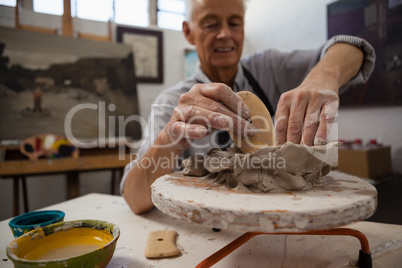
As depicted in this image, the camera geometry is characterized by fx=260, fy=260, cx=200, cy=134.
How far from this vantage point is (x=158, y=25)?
407 cm

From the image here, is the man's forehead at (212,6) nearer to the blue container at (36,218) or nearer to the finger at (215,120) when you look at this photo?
the finger at (215,120)

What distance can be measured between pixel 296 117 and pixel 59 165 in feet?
7.77

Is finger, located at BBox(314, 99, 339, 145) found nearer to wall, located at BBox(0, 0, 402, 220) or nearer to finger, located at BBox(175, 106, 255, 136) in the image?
finger, located at BBox(175, 106, 255, 136)

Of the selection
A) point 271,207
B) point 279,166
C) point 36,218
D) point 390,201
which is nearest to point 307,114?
point 279,166

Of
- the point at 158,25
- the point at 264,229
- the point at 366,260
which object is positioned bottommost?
the point at 366,260

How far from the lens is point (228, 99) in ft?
2.42

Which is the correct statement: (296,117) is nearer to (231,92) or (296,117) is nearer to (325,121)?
(325,121)

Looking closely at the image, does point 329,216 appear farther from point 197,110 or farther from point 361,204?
point 197,110

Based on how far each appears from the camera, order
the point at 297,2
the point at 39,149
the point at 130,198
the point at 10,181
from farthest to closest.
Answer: the point at 297,2, the point at 10,181, the point at 39,149, the point at 130,198

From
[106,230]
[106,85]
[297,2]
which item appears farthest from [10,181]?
[297,2]

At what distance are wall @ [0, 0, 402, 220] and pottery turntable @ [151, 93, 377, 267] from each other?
88.2 inches

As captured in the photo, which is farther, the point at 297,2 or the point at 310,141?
the point at 297,2

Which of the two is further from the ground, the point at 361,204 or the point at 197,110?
the point at 197,110

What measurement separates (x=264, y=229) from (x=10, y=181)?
3.46 metres
